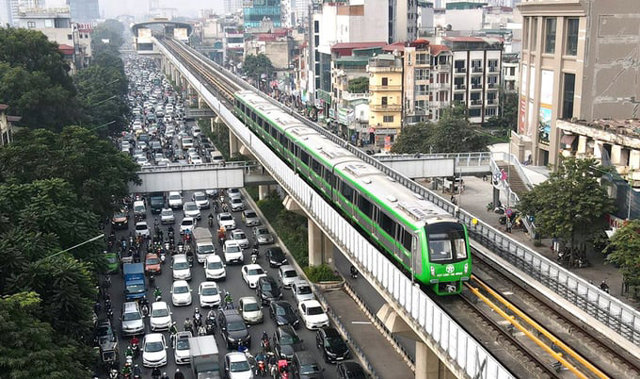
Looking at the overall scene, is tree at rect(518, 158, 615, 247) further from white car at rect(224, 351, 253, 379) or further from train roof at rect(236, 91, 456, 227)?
white car at rect(224, 351, 253, 379)

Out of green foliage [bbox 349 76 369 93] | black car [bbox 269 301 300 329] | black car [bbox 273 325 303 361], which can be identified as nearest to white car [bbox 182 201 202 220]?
black car [bbox 269 301 300 329]

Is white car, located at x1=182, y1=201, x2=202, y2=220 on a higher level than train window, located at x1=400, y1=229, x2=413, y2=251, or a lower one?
lower

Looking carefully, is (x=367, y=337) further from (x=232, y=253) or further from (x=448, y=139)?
(x=448, y=139)

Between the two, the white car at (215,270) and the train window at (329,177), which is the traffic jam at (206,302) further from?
the train window at (329,177)

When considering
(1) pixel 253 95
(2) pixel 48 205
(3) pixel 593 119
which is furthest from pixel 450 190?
(2) pixel 48 205

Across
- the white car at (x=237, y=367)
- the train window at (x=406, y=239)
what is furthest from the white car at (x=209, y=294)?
the train window at (x=406, y=239)

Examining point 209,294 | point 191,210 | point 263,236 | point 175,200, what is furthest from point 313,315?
point 175,200
